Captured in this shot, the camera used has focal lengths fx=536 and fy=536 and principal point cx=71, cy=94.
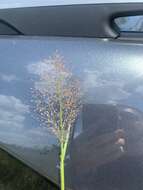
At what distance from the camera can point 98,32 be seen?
Result: 1.94m

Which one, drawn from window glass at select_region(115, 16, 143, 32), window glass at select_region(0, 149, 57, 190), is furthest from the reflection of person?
window glass at select_region(115, 16, 143, 32)

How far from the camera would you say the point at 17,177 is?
6.48 ft

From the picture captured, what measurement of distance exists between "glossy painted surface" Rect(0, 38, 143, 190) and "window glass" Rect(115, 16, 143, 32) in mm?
79

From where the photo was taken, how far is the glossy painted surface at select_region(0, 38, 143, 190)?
1833 millimetres

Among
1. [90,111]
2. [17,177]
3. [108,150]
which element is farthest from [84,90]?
[17,177]

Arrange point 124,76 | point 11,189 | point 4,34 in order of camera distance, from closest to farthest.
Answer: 1. point 124,76
2. point 11,189
3. point 4,34

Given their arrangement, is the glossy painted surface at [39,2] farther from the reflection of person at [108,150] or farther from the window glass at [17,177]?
the window glass at [17,177]

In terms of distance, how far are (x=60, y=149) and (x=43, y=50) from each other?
0.38 metres

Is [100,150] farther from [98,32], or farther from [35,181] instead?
[98,32]

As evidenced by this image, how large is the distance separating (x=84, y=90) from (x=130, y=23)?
0.97ft

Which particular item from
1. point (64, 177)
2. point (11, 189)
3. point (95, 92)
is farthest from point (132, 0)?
point (11, 189)

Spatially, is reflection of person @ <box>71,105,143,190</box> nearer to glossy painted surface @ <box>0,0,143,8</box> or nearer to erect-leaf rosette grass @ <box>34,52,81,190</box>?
erect-leaf rosette grass @ <box>34,52,81,190</box>

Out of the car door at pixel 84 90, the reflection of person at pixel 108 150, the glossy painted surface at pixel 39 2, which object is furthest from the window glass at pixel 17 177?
the glossy painted surface at pixel 39 2

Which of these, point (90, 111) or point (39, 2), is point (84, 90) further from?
point (39, 2)
